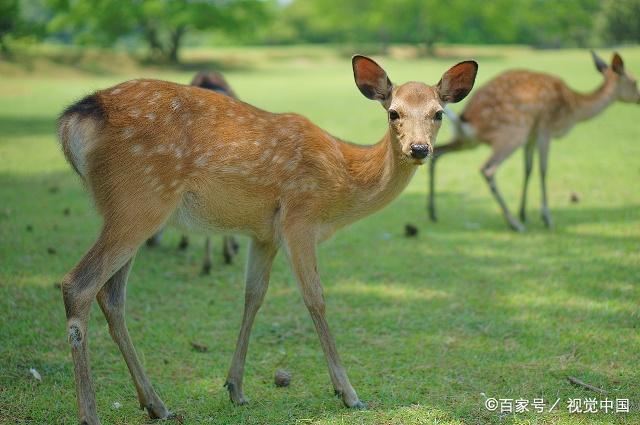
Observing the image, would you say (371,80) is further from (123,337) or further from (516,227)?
(516,227)

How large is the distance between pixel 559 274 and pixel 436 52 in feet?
161

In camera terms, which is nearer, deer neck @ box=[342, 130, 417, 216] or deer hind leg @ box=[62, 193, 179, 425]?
deer hind leg @ box=[62, 193, 179, 425]

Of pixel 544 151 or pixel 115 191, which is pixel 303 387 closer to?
pixel 115 191

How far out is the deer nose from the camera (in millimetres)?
3850

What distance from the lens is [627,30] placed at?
1243 inches

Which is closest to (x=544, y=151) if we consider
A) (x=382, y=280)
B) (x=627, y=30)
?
(x=382, y=280)

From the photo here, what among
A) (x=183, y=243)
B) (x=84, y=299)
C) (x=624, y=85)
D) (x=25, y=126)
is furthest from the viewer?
(x=25, y=126)

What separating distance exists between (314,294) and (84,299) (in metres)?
1.16

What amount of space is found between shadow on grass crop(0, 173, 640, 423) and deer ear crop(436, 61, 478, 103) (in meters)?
1.61

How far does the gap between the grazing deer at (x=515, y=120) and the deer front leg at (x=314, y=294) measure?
4335 mm

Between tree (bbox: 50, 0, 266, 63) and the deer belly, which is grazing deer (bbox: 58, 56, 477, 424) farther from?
tree (bbox: 50, 0, 266, 63)

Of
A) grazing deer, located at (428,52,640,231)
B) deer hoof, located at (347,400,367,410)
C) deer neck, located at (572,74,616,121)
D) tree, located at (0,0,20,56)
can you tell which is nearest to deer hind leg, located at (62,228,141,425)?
deer hoof, located at (347,400,367,410)

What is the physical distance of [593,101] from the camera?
914 centimetres

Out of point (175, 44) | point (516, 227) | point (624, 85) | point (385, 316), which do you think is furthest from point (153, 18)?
point (385, 316)
